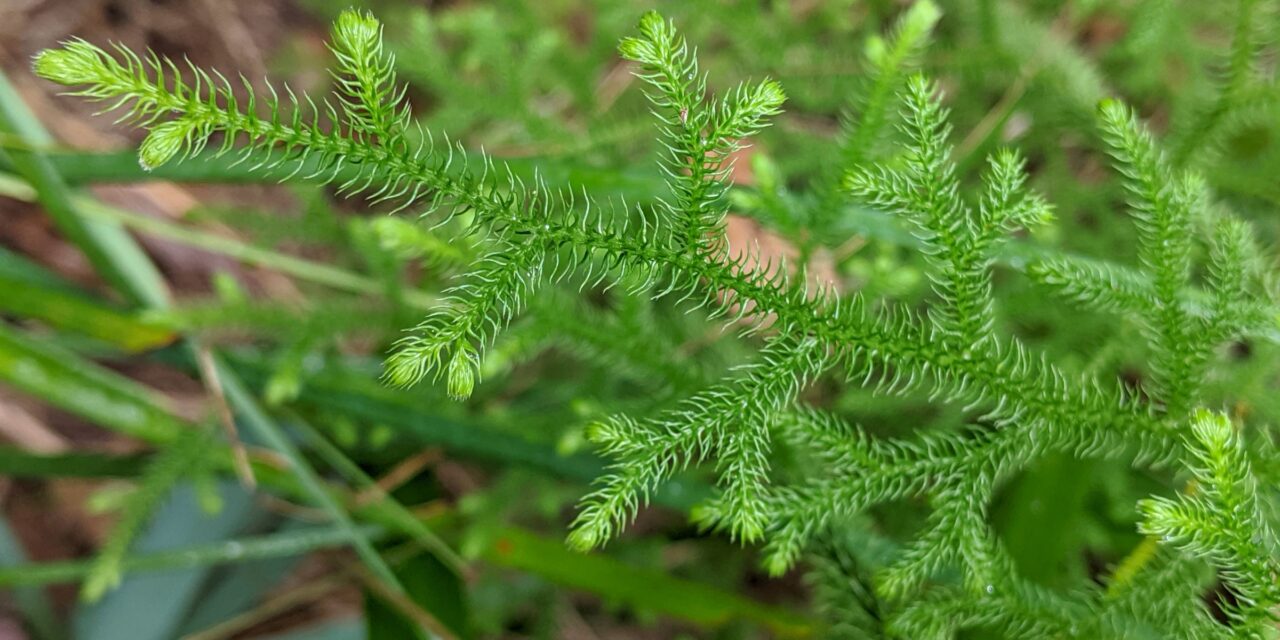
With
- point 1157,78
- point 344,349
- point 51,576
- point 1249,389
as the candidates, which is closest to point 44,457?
point 51,576

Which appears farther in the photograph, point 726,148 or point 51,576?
point 51,576

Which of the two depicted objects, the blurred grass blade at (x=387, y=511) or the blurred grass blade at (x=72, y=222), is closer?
the blurred grass blade at (x=72, y=222)

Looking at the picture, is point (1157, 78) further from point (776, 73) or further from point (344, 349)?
point (344, 349)

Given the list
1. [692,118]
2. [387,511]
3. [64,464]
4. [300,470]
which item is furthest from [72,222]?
[692,118]

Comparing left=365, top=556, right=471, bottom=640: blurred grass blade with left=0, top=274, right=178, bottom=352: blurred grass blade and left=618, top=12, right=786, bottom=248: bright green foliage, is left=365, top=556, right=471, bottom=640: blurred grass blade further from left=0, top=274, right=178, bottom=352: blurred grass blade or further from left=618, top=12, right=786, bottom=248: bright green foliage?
left=618, top=12, right=786, bottom=248: bright green foliage

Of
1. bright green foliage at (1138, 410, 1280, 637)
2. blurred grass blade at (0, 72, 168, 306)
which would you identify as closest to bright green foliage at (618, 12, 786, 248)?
bright green foliage at (1138, 410, 1280, 637)

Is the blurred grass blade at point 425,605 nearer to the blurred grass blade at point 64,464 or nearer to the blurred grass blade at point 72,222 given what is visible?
the blurred grass blade at point 64,464

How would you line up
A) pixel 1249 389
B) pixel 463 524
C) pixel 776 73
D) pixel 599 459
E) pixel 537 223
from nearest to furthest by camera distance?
pixel 537 223 < pixel 1249 389 < pixel 599 459 < pixel 463 524 < pixel 776 73

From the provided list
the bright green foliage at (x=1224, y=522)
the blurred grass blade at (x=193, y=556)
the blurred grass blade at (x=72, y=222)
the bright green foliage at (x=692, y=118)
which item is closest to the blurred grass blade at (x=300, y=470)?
the blurred grass blade at (x=193, y=556)
